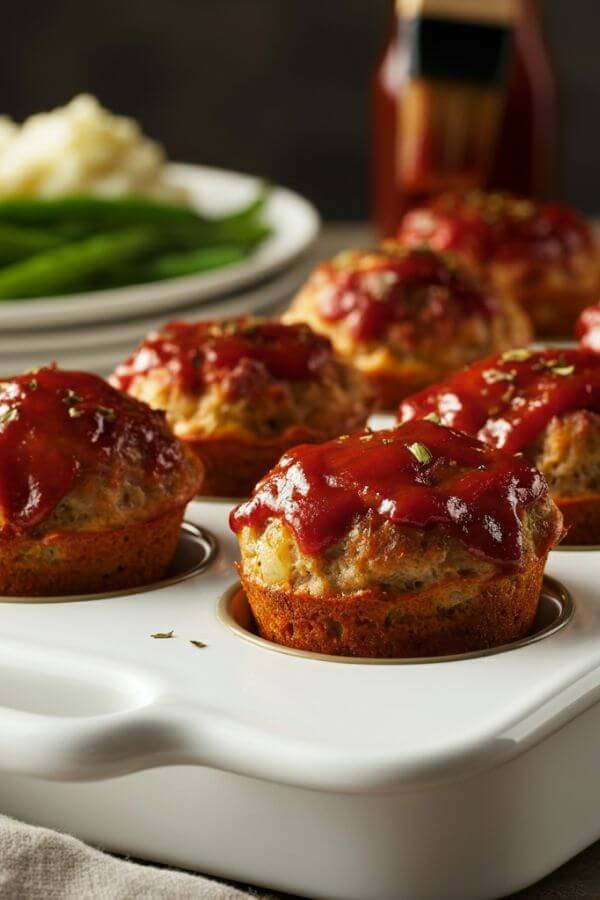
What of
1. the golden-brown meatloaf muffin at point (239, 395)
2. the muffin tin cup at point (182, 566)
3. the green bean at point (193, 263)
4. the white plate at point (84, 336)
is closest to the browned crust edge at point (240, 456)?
the golden-brown meatloaf muffin at point (239, 395)

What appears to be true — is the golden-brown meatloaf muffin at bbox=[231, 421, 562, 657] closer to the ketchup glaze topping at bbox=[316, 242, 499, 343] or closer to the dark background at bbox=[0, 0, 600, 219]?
the ketchup glaze topping at bbox=[316, 242, 499, 343]

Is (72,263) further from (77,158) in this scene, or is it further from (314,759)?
(314,759)

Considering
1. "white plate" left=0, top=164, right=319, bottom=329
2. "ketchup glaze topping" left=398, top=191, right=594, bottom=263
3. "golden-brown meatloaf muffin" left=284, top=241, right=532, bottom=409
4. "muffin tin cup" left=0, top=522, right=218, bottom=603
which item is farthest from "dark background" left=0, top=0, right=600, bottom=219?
"muffin tin cup" left=0, top=522, right=218, bottom=603

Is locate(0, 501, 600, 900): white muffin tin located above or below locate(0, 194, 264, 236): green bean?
above

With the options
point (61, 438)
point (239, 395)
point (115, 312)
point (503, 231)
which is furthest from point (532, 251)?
point (61, 438)

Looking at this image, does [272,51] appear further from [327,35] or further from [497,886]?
[497,886]

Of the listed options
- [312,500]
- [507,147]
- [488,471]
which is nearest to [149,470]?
[312,500]
